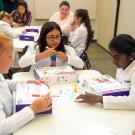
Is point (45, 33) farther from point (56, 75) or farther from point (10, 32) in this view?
point (10, 32)

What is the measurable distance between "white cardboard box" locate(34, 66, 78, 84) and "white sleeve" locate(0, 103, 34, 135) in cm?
51

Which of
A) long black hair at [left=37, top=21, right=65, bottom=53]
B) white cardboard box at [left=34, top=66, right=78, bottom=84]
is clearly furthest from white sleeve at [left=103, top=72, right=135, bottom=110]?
long black hair at [left=37, top=21, right=65, bottom=53]

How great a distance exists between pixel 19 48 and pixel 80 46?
882 mm

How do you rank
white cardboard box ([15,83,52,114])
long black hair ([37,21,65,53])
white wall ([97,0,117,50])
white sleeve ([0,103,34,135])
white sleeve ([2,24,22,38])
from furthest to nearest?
white wall ([97,0,117,50]), white sleeve ([2,24,22,38]), long black hair ([37,21,65,53]), white cardboard box ([15,83,52,114]), white sleeve ([0,103,34,135])

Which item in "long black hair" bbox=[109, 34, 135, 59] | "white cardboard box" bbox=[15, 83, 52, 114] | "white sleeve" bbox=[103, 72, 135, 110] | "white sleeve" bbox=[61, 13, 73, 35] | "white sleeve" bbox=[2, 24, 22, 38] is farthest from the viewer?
"white sleeve" bbox=[61, 13, 73, 35]

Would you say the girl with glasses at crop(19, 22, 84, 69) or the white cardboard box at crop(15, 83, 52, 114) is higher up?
the girl with glasses at crop(19, 22, 84, 69)

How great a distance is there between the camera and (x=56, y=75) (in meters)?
1.78

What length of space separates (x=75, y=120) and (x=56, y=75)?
0.52 meters

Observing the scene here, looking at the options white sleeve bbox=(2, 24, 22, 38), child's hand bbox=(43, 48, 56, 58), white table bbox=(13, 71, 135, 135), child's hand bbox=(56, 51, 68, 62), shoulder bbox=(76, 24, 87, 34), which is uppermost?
shoulder bbox=(76, 24, 87, 34)

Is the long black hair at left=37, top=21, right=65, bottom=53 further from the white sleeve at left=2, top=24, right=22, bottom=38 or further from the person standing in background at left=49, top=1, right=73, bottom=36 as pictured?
the person standing in background at left=49, top=1, right=73, bottom=36

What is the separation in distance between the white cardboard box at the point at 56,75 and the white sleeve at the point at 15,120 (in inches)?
19.9

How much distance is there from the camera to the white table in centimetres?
123

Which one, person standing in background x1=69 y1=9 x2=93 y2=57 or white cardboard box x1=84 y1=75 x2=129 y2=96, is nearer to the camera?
white cardboard box x1=84 y1=75 x2=129 y2=96

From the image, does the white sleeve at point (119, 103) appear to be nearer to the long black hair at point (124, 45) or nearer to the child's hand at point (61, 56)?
the long black hair at point (124, 45)
